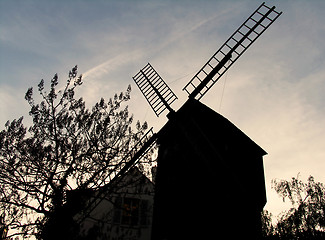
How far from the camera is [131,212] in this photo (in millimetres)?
14914

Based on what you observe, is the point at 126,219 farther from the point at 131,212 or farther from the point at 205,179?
the point at 205,179

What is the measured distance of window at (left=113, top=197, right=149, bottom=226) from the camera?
14562mm

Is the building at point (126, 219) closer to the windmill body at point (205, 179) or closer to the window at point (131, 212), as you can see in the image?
the window at point (131, 212)

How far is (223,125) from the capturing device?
12453mm

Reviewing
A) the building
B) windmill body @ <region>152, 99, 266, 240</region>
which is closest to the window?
the building

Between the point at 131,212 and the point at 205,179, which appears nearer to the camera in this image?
the point at 205,179

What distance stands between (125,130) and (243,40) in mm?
8358

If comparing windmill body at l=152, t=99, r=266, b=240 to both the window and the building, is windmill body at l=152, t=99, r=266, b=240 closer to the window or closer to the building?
the building

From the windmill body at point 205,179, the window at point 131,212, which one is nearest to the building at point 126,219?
the window at point 131,212

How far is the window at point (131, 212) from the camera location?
573 inches

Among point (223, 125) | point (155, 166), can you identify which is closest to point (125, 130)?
point (155, 166)

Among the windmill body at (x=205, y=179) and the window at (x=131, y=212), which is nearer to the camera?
the windmill body at (x=205, y=179)

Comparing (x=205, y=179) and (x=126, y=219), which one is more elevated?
(x=205, y=179)

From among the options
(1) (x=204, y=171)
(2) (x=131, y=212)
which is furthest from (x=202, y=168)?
(2) (x=131, y=212)
